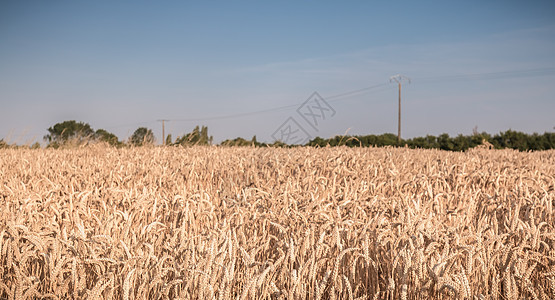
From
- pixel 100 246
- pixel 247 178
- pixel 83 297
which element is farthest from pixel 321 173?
pixel 83 297

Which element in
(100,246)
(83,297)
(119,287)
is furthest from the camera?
(100,246)

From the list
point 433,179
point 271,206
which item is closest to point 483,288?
point 271,206

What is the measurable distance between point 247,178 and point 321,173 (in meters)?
0.91

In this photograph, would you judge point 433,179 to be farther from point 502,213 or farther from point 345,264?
point 345,264

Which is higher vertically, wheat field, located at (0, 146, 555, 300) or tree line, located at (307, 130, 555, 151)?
tree line, located at (307, 130, 555, 151)

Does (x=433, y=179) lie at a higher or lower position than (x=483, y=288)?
higher

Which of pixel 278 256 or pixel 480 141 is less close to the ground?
pixel 480 141

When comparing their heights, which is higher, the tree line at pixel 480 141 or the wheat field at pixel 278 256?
the tree line at pixel 480 141

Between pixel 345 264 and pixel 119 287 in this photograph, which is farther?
pixel 345 264

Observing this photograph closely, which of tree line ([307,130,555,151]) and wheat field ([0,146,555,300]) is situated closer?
wheat field ([0,146,555,300])

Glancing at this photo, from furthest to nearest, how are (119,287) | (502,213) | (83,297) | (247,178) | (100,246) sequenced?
1. (247,178)
2. (502,213)
3. (100,246)
4. (119,287)
5. (83,297)

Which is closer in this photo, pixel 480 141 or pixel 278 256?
pixel 278 256

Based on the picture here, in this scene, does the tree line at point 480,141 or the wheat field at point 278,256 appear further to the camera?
the tree line at point 480,141

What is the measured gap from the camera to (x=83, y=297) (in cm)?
165
